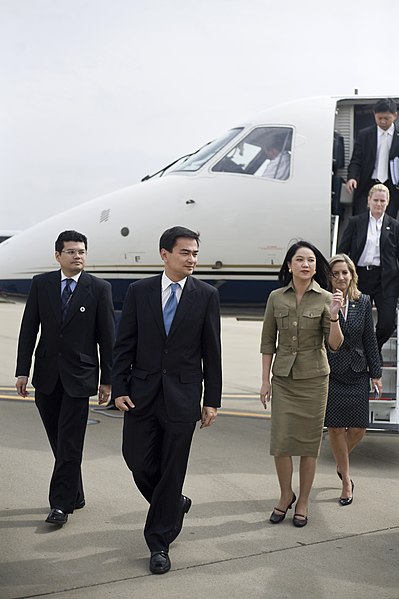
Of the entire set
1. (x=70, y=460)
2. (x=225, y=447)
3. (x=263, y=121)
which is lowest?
(x=225, y=447)

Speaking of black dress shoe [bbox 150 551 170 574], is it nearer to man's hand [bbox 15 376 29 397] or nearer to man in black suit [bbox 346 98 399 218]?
man's hand [bbox 15 376 29 397]

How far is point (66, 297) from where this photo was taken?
243 inches

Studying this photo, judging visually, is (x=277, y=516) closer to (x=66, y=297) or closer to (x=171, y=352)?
(x=171, y=352)

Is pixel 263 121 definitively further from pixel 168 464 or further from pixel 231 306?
pixel 168 464

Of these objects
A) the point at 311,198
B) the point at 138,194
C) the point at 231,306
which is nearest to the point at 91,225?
the point at 138,194

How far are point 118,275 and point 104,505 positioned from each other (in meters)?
4.23

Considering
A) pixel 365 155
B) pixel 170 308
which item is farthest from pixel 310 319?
pixel 365 155

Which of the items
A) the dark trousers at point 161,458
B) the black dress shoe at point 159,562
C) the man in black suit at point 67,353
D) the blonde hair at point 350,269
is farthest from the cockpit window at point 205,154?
the black dress shoe at point 159,562

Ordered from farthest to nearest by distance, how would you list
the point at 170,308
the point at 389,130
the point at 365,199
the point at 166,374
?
1. the point at 365,199
2. the point at 389,130
3. the point at 170,308
4. the point at 166,374

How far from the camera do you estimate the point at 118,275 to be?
1017 centimetres

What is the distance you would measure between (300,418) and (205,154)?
16.7ft

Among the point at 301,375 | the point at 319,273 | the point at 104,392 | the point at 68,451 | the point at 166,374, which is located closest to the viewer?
the point at 166,374

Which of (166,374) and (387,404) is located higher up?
(166,374)

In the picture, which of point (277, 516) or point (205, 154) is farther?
point (205, 154)
